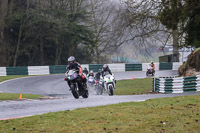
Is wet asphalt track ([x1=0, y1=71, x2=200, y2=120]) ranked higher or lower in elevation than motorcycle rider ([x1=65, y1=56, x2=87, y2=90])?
lower

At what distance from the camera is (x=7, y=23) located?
140 ft

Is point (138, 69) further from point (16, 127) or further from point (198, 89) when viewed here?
point (16, 127)

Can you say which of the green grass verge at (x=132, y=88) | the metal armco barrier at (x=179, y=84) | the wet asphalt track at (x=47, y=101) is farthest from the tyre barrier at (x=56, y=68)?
the metal armco barrier at (x=179, y=84)

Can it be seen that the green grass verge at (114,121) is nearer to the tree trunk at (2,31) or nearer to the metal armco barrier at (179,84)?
the metal armco barrier at (179,84)

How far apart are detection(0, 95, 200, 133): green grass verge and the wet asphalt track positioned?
4.58 feet

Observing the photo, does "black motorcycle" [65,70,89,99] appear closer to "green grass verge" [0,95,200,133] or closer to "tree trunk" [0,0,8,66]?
"green grass verge" [0,95,200,133]

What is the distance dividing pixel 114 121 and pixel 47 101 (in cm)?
571

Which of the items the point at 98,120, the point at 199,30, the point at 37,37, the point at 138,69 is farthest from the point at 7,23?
the point at 98,120

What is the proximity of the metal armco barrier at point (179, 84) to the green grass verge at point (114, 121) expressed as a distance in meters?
8.90

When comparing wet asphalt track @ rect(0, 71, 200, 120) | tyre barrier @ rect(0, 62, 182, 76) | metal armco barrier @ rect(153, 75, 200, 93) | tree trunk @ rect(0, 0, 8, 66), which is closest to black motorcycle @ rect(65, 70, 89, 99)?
→ wet asphalt track @ rect(0, 71, 200, 120)

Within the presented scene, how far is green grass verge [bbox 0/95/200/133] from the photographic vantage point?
6.88 m

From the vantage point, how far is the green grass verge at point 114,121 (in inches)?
271

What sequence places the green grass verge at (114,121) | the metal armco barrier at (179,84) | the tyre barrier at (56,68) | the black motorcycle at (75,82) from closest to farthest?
the green grass verge at (114,121)
the black motorcycle at (75,82)
the metal armco barrier at (179,84)
the tyre barrier at (56,68)

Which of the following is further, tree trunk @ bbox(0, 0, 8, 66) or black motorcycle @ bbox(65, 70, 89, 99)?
tree trunk @ bbox(0, 0, 8, 66)
